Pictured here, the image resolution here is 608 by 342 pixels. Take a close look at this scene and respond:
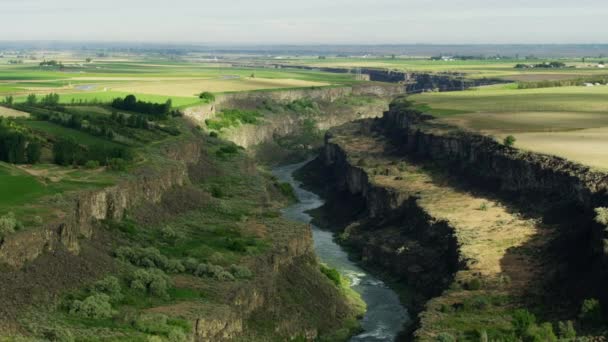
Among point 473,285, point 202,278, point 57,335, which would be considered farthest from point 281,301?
point 57,335

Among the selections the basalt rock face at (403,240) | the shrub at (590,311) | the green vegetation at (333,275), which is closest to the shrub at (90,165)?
the green vegetation at (333,275)

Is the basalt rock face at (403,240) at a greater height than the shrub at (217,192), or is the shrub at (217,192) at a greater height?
the shrub at (217,192)

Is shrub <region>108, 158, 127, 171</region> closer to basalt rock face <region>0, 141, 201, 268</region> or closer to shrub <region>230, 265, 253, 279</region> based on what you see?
basalt rock face <region>0, 141, 201, 268</region>

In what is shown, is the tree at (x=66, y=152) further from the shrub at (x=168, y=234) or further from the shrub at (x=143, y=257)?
the shrub at (x=143, y=257)

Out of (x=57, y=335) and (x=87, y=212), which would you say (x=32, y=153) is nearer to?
(x=87, y=212)

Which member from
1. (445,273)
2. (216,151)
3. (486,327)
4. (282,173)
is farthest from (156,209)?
(282,173)
